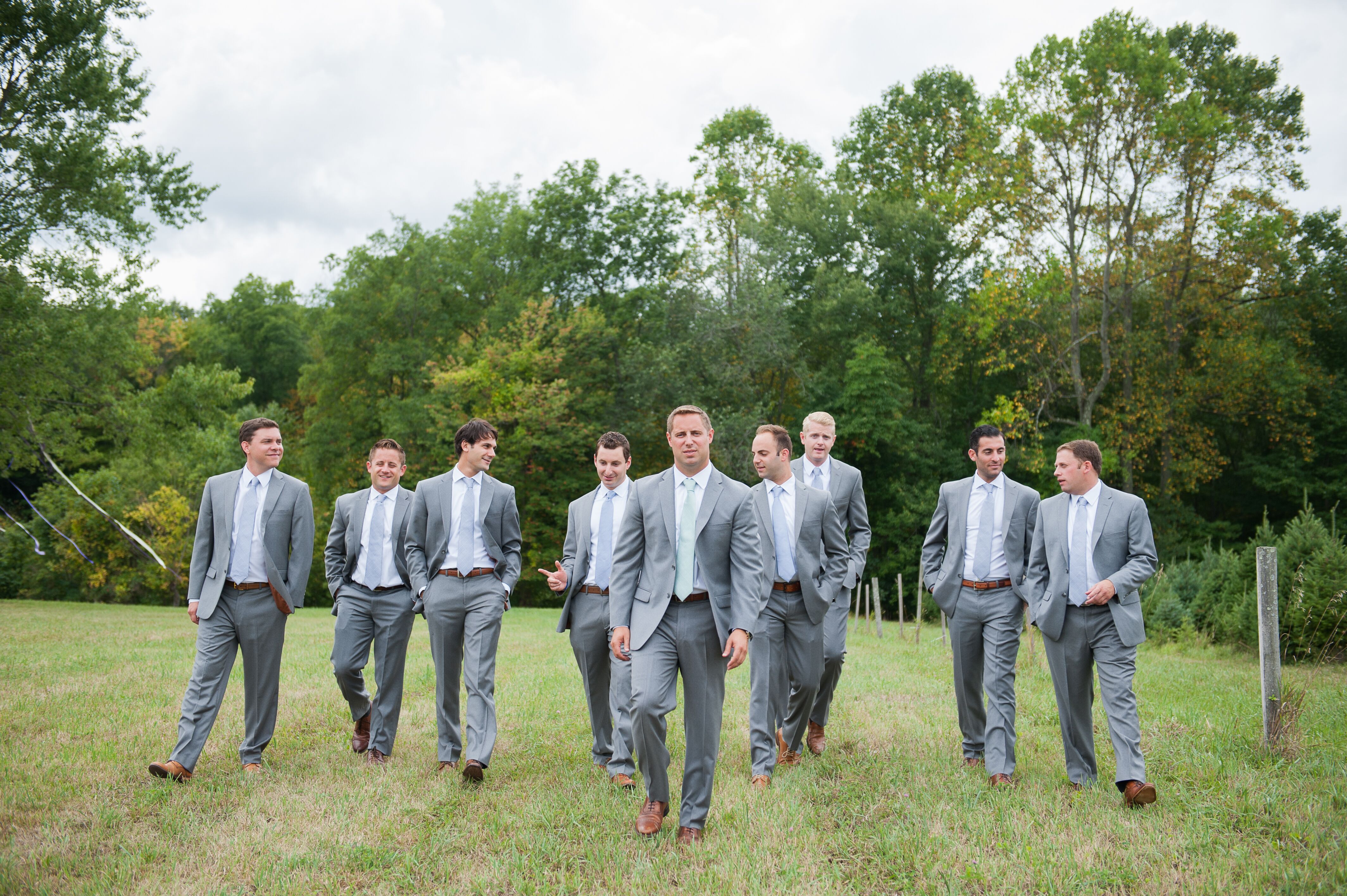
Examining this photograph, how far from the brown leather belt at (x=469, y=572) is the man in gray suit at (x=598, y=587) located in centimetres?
45

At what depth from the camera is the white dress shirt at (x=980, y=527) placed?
6.48 m

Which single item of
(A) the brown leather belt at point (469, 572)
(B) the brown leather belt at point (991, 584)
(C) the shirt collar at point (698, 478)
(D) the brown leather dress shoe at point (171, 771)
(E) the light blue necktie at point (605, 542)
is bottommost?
(D) the brown leather dress shoe at point (171, 771)

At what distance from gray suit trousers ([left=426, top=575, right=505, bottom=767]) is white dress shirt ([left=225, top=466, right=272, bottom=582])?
3.69 feet

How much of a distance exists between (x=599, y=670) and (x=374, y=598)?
176cm

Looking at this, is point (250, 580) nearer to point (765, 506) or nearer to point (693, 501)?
point (693, 501)

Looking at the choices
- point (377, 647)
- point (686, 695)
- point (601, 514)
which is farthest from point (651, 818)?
point (377, 647)

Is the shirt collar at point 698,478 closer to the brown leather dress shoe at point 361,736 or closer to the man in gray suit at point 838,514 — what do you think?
the man in gray suit at point 838,514

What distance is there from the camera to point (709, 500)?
498cm

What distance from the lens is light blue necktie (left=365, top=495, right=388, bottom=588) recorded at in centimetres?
701

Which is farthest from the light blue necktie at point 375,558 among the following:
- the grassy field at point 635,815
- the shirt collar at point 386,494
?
the grassy field at point 635,815

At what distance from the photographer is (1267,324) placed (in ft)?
102

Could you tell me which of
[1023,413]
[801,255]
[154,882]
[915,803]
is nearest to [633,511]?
[915,803]

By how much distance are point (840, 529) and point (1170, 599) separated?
12.4 metres

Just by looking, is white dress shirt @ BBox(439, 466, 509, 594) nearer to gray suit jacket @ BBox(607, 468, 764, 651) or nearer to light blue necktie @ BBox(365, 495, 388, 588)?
light blue necktie @ BBox(365, 495, 388, 588)
